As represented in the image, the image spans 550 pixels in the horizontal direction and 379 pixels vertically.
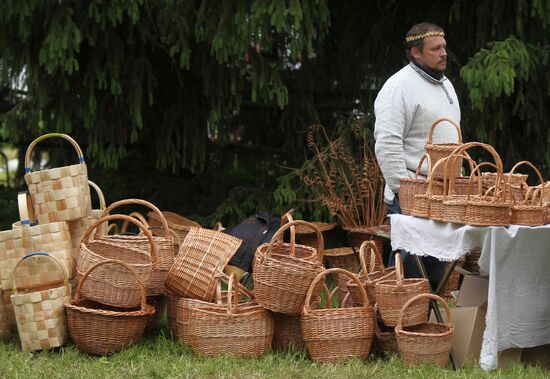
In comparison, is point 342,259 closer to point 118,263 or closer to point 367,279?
point 367,279

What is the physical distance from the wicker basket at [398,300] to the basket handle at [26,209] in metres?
1.95

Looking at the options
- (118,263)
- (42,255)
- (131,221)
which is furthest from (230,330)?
(42,255)

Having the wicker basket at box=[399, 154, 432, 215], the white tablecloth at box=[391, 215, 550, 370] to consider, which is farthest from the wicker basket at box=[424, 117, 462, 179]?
the white tablecloth at box=[391, 215, 550, 370]

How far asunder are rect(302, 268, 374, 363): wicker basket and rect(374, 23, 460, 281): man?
75 centimetres

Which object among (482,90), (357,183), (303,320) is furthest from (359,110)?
(303,320)

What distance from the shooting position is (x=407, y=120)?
17.6ft

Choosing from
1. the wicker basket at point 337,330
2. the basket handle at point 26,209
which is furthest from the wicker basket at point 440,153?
the basket handle at point 26,209

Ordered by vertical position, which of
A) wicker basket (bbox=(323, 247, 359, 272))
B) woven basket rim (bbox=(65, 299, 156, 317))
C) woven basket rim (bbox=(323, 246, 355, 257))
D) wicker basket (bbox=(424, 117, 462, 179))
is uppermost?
wicker basket (bbox=(424, 117, 462, 179))

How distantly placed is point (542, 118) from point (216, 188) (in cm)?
286

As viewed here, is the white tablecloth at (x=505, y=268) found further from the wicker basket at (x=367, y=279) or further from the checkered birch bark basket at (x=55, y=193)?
the checkered birch bark basket at (x=55, y=193)

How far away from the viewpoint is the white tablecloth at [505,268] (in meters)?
4.49

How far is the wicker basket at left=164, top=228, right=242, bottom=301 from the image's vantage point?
5.13 meters

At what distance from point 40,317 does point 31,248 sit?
410mm

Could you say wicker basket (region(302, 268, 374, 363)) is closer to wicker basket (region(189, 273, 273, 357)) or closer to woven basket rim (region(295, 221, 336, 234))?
wicker basket (region(189, 273, 273, 357))
